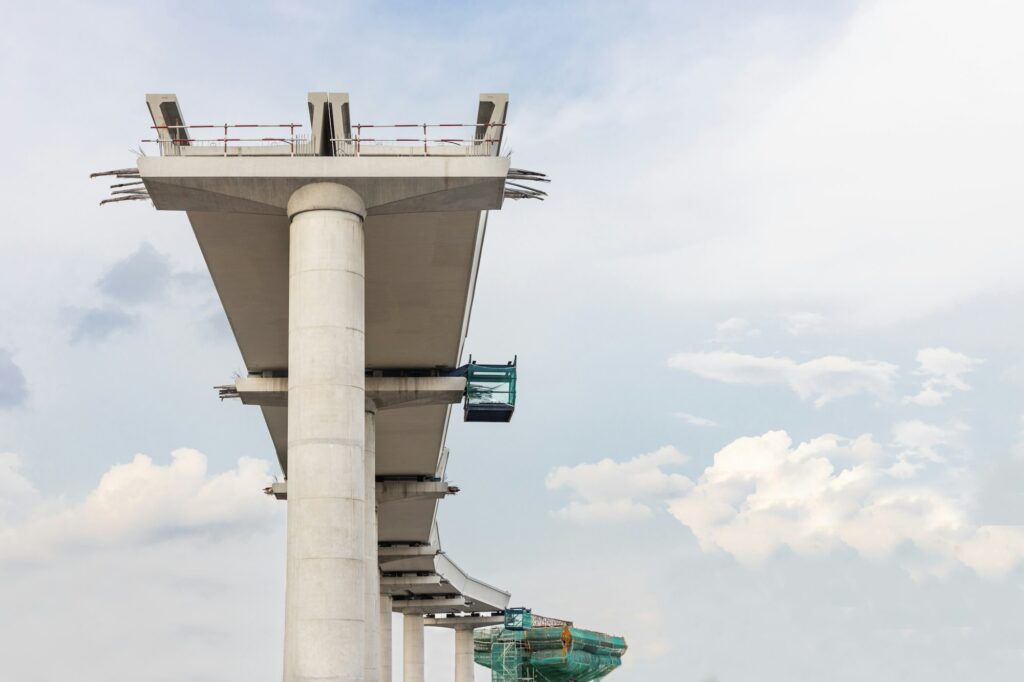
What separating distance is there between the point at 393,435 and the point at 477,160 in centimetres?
2710

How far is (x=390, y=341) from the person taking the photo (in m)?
43.3

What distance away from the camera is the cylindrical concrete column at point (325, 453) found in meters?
27.2

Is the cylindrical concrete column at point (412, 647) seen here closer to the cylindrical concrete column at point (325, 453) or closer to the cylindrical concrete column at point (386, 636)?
the cylindrical concrete column at point (386, 636)

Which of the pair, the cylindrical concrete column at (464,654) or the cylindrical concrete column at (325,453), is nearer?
the cylindrical concrete column at (325,453)

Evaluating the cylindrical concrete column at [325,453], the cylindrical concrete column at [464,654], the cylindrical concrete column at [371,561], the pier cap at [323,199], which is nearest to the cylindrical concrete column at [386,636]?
the cylindrical concrete column at [464,654]

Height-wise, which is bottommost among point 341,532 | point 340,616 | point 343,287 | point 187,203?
point 340,616

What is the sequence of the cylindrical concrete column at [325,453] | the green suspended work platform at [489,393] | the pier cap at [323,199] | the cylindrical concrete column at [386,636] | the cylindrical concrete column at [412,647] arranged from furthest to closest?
1. the cylindrical concrete column at [412,647]
2. the cylindrical concrete column at [386,636]
3. the green suspended work platform at [489,393]
4. the pier cap at [323,199]
5. the cylindrical concrete column at [325,453]

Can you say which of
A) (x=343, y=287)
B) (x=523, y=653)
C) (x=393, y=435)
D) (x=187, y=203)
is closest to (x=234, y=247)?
(x=187, y=203)

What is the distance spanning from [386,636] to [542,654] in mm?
43826

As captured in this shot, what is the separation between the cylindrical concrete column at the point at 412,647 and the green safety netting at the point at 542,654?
1748cm

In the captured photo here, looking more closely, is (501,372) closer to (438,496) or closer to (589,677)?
(438,496)

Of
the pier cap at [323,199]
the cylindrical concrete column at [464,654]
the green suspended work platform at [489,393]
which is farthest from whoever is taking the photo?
the cylindrical concrete column at [464,654]

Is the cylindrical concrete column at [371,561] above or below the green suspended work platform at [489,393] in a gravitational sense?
below

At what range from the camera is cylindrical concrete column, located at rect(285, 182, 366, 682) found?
1071 inches
